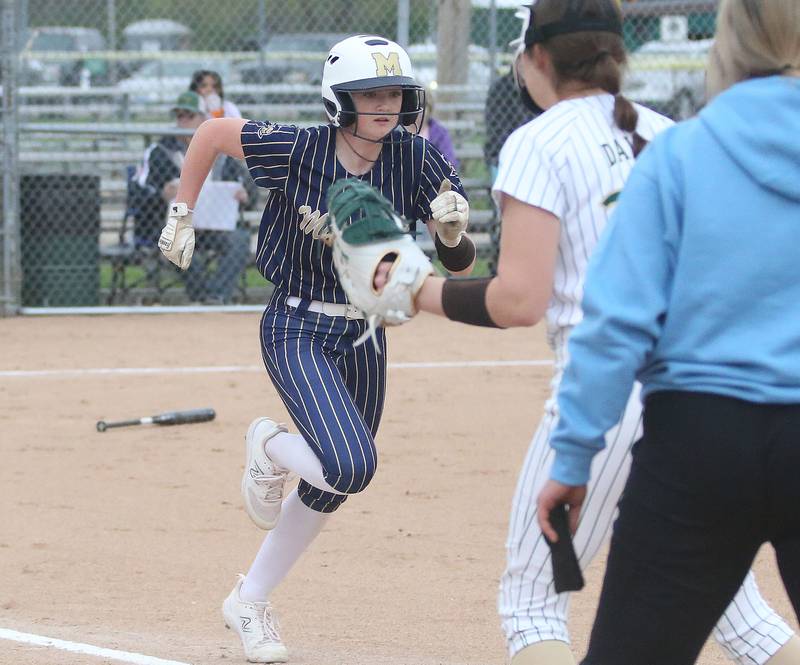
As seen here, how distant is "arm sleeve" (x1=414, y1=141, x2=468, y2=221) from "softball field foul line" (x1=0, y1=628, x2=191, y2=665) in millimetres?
1543

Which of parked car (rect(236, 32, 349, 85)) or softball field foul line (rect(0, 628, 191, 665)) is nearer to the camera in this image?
softball field foul line (rect(0, 628, 191, 665))

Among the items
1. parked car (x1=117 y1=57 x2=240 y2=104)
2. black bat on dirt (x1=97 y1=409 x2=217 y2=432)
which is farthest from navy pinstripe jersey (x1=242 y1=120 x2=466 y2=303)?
parked car (x1=117 y1=57 x2=240 y2=104)

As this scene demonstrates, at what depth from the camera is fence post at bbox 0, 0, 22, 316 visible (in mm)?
10578

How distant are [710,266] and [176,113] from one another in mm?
9594

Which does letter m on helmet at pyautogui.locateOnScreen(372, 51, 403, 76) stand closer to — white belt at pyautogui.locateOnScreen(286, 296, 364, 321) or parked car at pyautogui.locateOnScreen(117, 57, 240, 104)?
white belt at pyautogui.locateOnScreen(286, 296, 364, 321)

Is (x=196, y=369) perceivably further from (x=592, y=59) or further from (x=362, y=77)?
(x=592, y=59)

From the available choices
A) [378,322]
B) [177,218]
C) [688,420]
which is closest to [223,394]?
[177,218]

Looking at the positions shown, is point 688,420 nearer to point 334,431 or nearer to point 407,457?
point 334,431

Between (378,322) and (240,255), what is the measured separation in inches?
350

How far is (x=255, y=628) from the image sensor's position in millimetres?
4133

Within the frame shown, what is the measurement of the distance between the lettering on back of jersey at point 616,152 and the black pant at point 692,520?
2.15ft

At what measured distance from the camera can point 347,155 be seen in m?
4.12

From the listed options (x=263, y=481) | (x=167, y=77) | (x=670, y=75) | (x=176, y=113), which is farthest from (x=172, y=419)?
(x=167, y=77)

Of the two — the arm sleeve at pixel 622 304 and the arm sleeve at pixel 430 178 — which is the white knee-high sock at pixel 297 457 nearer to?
the arm sleeve at pixel 430 178
